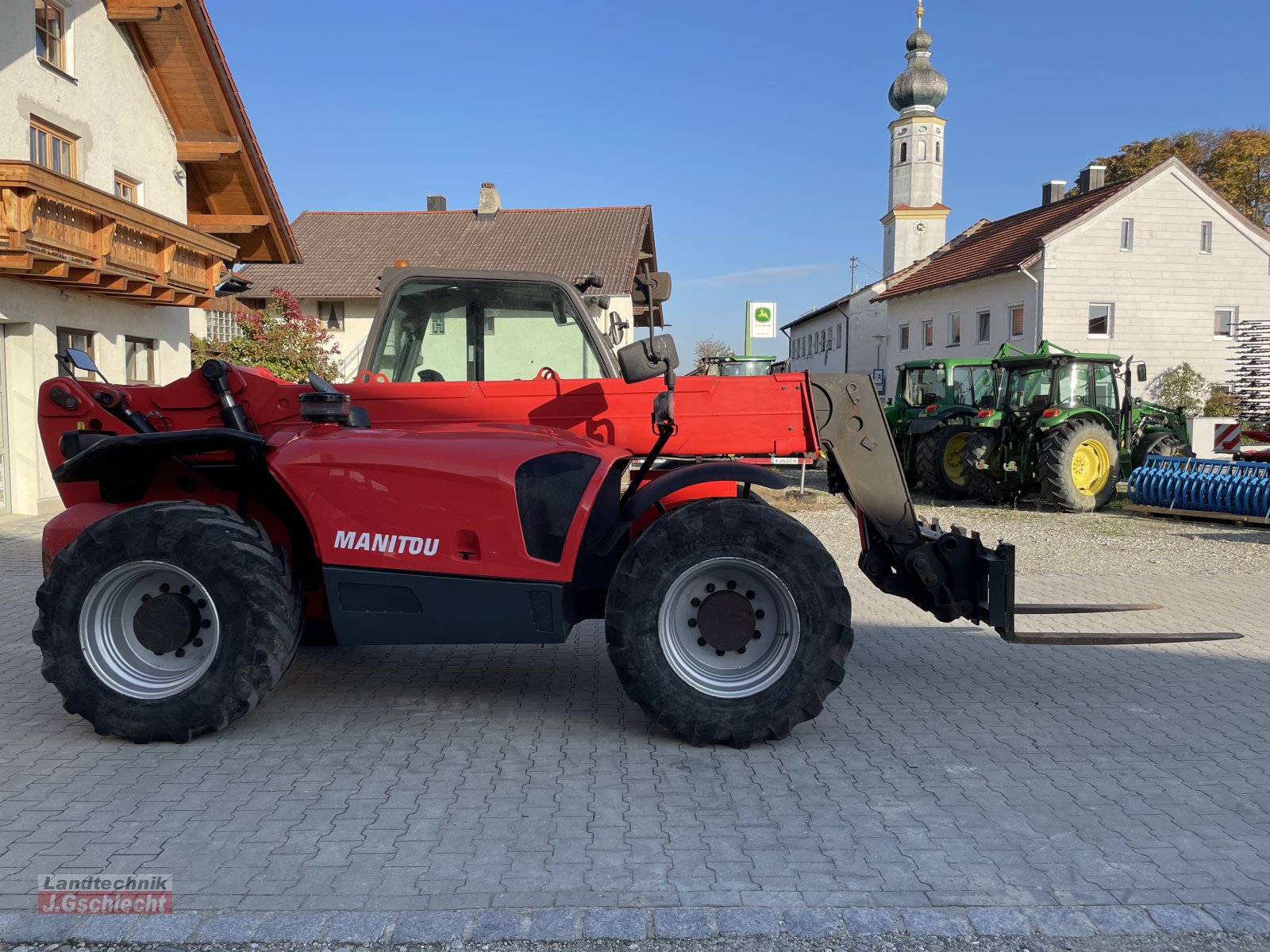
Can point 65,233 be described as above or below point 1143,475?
above

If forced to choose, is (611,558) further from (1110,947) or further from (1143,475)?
(1143,475)

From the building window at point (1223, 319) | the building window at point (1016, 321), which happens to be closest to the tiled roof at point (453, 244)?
the building window at point (1016, 321)

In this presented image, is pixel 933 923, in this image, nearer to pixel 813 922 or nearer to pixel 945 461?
pixel 813 922

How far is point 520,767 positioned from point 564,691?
119 centimetres

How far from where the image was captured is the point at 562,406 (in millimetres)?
5152

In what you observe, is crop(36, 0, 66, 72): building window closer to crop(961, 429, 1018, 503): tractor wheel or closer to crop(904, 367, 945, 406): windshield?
crop(961, 429, 1018, 503): tractor wheel

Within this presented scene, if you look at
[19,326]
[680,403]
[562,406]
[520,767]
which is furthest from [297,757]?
[19,326]

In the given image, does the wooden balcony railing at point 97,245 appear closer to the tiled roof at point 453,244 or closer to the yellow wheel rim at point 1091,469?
the yellow wheel rim at point 1091,469

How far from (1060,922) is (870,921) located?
1.89 feet

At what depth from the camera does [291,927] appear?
3021 millimetres

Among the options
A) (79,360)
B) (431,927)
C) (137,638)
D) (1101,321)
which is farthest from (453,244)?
(431,927)

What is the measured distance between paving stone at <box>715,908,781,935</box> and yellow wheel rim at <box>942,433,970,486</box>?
48.3 feet

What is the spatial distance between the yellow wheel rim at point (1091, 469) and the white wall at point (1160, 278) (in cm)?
1700

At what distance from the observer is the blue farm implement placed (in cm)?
1335
